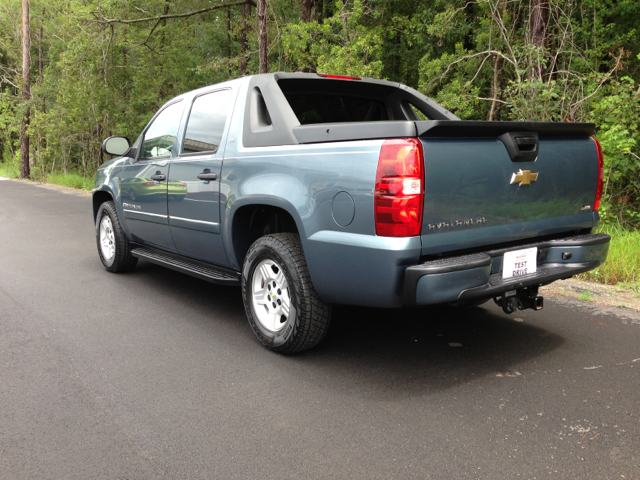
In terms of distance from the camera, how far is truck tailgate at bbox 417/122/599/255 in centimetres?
315

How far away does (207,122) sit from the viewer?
4758 millimetres

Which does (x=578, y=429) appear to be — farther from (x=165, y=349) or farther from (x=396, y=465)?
(x=165, y=349)

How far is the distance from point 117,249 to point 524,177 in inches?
180

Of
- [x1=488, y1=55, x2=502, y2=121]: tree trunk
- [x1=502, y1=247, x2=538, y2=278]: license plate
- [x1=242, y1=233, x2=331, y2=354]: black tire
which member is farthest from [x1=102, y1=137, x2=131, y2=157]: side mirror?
[x1=488, y1=55, x2=502, y2=121]: tree trunk

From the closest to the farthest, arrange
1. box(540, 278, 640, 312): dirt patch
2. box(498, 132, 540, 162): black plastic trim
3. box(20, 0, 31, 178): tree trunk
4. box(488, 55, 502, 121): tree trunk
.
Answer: box(498, 132, 540, 162): black plastic trim < box(540, 278, 640, 312): dirt patch < box(488, 55, 502, 121): tree trunk < box(20, 0, 31, 178): tree trunk

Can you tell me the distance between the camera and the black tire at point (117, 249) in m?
6.28

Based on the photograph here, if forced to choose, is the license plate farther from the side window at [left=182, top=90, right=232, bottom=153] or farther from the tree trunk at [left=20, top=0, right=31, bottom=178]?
the tree trunk at [left=20, top=0, right=31, bottom=178]

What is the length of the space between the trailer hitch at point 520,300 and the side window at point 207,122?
8.03ft

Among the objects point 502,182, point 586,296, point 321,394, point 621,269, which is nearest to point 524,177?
point 502,182

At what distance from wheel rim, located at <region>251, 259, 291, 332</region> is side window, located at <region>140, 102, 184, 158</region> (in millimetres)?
1825

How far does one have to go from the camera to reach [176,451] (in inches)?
107

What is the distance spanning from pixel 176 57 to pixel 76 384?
23.0 m

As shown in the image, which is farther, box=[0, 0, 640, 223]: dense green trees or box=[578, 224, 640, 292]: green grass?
box=[0, 0, 640, 223]: dense green trees

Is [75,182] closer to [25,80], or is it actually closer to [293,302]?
[25,80]
